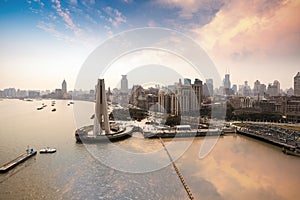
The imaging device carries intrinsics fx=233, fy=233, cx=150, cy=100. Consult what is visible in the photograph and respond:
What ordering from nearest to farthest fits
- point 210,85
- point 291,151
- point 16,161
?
point 16,161
point 291,151
point 210,85

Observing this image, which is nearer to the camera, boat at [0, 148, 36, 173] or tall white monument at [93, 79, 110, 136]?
boat at [0, 148, 36, 173]

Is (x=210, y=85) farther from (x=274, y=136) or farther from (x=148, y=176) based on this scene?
(x=148, y=176)

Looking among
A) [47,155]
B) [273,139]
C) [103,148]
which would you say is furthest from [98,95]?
[273,139]

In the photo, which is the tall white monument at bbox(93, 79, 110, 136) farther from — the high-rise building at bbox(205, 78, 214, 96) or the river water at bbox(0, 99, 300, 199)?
the high-rise building at bbox(205, 78, 214, 96)

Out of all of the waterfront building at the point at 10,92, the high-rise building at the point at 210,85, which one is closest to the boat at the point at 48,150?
the high-rise building at the point at 210,85

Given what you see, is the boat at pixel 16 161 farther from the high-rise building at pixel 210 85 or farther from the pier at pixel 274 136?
the high-rise building at pixel 210 85

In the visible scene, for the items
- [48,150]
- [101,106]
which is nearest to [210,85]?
[101,106]

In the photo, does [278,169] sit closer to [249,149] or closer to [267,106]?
[249,149]

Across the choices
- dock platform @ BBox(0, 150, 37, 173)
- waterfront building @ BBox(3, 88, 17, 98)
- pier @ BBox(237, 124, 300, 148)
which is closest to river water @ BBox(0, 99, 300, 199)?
dock platform @ BBox(0, 150, 37, 173)
